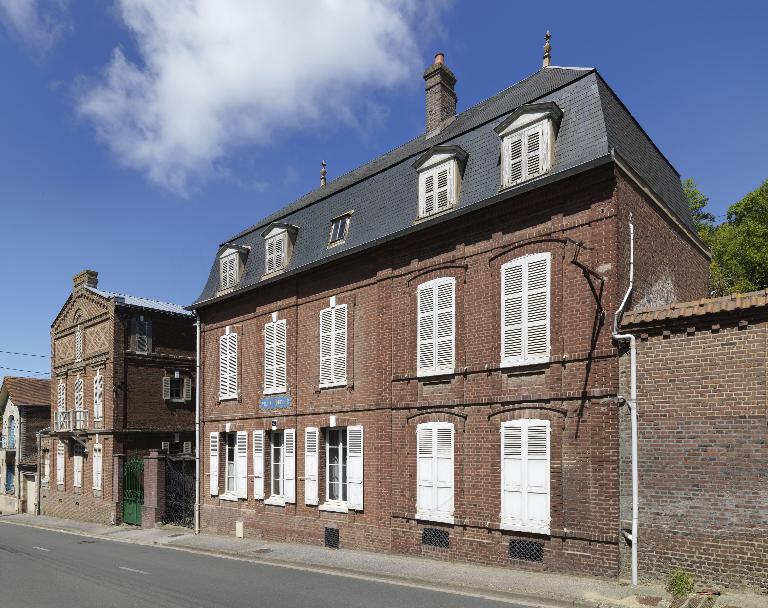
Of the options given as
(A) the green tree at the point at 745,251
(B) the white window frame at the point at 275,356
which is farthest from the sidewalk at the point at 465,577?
(A) the green tree at the point at 745,251

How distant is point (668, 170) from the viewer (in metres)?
17.2

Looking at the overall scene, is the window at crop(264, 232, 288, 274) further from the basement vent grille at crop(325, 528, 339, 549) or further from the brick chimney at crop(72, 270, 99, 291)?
the brick chimney at crop(72, 270, 99, 291)

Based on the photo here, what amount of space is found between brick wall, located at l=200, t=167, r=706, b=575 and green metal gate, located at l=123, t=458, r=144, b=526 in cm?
918

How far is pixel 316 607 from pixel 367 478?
597cm

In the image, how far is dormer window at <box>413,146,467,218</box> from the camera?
634 inches

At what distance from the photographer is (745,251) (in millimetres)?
26984

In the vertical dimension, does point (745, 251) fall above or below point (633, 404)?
above

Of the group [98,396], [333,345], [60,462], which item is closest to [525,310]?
[333,345]

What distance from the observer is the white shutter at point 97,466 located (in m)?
30.7

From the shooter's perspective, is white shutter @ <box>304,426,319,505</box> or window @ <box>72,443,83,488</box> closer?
white shutter @ <box>304,426,319,505</box>

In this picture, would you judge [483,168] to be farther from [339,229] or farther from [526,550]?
[526,550]

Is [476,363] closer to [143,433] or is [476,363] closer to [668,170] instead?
[668,170]

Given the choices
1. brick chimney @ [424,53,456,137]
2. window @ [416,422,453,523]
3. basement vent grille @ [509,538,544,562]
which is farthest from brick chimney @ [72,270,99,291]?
basement vent grille @ [509,538,544,562]

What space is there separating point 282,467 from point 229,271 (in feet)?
24.5
